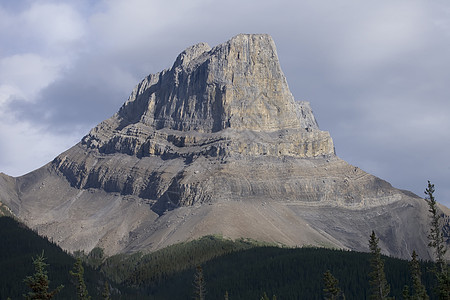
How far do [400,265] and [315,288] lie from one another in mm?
28300

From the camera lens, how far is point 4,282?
19238 centimetres

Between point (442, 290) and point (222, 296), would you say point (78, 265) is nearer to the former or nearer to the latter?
point (442, 290)

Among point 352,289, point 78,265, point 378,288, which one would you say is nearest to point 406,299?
point 378,288

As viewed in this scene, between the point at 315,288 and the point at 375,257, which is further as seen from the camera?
the point at 315,288

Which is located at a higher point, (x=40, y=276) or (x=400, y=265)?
(x=400, y=265)

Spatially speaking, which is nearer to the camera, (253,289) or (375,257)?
(375,257)

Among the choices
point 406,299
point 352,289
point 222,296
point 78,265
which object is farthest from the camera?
point 222,296

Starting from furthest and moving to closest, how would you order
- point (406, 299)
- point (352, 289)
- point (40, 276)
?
point (352, 289)
point (406, 299)
point (40, 276)

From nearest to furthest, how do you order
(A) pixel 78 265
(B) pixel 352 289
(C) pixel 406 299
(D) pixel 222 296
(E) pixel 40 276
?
(E) pixel 40 276
(C) pixel 406 299
(A) pixel 78 265
(B) pixel 352 289
(D) pixel 222 296

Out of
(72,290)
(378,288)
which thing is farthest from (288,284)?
(378,288)

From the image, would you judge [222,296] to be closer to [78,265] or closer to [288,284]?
[288,284]

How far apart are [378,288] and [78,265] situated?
123 feet

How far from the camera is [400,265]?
199 meters

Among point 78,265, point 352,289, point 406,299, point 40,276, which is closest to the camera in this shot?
point 40,276
